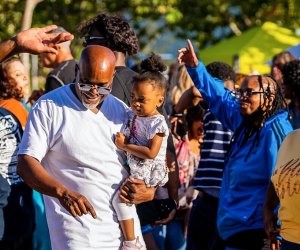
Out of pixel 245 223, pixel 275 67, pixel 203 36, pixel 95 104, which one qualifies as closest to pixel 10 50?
pixel 95 104

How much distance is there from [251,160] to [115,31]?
1235 mm

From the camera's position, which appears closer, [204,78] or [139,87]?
[139,87]

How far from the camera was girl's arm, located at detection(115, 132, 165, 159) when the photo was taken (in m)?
4.91

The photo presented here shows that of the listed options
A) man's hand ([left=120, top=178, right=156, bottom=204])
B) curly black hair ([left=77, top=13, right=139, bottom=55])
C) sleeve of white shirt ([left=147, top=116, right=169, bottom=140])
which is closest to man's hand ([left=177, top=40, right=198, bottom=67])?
curly black hair ([left=77, top=13, right=139, bottom=55])

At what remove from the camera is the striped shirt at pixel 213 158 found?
7312mm

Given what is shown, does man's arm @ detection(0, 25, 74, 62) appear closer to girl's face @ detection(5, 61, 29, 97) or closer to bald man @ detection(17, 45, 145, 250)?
bald man @ detection(17, 45, 145, 250)

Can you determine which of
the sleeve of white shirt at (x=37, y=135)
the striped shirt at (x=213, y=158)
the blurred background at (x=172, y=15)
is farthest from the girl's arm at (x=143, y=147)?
the blurred background at (x=172, y=15)

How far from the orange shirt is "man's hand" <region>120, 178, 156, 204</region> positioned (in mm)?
2150

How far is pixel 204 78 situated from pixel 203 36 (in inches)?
822

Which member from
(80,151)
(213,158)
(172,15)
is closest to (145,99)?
(80,151)

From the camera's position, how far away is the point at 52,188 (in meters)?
4.57

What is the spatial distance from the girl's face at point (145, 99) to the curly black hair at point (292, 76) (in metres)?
1.53

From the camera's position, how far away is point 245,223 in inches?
238

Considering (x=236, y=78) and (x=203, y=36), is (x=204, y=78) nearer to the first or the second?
(x=236, y=78)
